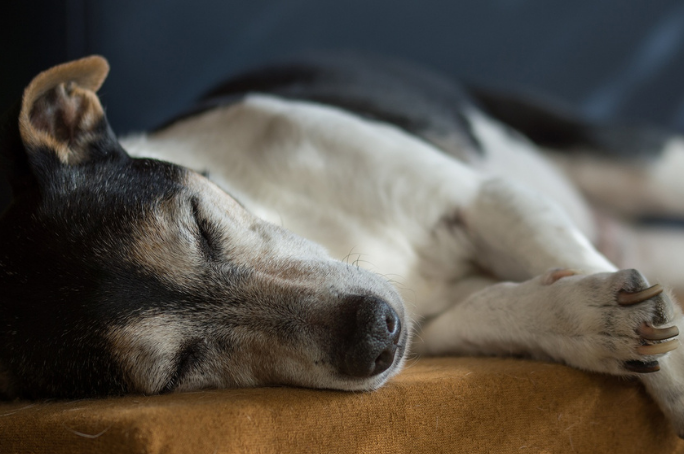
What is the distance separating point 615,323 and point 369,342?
0.66 metres

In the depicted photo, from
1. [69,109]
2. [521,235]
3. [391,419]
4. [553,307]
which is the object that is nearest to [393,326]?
[391,419]

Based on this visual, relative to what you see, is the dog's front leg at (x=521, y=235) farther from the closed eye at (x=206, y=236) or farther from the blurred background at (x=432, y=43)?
the blurred background at (x=432, y=43)

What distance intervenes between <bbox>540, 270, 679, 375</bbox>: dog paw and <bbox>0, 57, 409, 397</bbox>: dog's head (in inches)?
18.2

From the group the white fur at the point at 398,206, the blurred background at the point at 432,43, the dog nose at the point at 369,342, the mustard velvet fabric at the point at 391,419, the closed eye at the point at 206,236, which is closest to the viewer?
the mustard velvet fabric at the point at 391,419

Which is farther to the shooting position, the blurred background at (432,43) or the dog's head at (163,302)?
the blurred background at (432,43)

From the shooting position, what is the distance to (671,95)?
4.24m

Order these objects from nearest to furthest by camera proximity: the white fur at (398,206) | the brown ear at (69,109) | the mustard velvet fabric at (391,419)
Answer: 1. the mustard velvet fabric at (391,419)
2. the brown ear at (69,109)
3. the white fur at (398,206)

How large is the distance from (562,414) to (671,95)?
3.50 metres

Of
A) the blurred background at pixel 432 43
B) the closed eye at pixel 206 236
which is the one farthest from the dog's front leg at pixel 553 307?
the blurred background at pixel 432 43

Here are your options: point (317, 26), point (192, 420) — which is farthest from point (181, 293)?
point (317, 26)

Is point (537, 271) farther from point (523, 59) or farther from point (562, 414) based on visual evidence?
point (523, 59)

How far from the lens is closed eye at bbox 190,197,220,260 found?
5.83 ft

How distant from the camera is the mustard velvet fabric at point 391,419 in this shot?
1.25 m

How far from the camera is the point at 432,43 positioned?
4.43 meters
